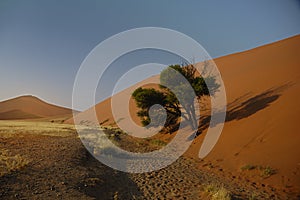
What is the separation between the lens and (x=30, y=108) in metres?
114

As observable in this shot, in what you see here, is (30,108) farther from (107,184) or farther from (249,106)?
(107,184)

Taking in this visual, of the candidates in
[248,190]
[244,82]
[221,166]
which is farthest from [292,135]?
[244,82]

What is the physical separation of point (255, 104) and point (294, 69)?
8.80m

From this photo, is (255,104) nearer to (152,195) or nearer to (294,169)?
(294,169)

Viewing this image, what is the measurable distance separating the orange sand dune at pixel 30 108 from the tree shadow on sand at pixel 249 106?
95.7m

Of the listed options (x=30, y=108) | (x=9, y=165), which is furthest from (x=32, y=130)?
(x=30, y=108)

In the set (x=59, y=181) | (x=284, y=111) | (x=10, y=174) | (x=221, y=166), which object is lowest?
(x=221, y=166)

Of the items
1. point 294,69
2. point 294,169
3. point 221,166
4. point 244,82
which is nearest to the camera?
point 294,169

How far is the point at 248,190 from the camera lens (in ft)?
27.0

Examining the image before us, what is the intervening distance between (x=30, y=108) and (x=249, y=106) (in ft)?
389

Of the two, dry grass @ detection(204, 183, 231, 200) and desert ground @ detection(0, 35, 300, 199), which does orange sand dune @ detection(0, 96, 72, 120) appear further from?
dry grass @ detection(204, 183, 231, 200)

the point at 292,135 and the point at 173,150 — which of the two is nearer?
the point at 292,135

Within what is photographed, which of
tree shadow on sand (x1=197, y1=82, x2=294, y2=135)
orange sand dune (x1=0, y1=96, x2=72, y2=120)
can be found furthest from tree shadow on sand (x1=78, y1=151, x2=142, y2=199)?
orange sand dune (x1=0, y1=96, x2=72, y2=120)

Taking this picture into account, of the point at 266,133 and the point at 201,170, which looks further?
the point at 266,133
